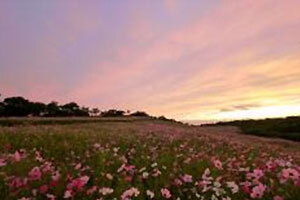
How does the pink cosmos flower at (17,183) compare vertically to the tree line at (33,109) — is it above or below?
below

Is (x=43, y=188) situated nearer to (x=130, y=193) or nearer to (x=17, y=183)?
(x=17, y=183)

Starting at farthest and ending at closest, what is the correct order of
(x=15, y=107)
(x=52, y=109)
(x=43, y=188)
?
1. (x=52, y=109)
2. (x=15, y=107)
3. (x=43, y=188)

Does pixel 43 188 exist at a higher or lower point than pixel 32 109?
lower

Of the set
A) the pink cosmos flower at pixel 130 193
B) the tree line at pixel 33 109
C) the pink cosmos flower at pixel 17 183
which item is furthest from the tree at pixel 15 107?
the pink cosmos flower at pixel 130 193

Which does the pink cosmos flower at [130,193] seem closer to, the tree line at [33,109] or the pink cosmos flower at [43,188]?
the pink cosmos flower at [43,188]

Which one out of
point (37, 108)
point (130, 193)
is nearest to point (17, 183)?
point (130, 193)

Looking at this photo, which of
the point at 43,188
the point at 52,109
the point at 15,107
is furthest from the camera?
the point at 52,109

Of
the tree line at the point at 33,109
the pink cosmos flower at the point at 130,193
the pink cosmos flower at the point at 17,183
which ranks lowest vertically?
the pink cosmos flower at the point at 130,193

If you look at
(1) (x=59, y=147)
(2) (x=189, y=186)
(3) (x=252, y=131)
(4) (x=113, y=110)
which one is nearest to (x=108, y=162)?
(2) (x=189, y=186)

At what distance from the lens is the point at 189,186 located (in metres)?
7.89

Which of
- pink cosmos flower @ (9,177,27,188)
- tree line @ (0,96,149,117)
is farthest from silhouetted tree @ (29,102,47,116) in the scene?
pink cosmos flower @ (9,177,27,188)

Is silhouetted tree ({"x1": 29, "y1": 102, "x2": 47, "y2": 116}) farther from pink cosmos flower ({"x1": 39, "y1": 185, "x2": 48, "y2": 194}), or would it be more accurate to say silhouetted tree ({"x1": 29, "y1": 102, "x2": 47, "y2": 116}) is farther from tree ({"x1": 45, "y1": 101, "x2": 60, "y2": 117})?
pink cosmos flower ({"x1": 39, "y1": 185, "x2": 48, "y2": 194})

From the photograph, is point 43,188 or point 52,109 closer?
point 43,188

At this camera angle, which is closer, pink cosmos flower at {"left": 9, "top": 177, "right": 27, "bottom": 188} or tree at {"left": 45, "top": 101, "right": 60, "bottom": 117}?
pink cosmos flower at {"left": 9, "top": 177, "right": 27, "bottom": 188}
